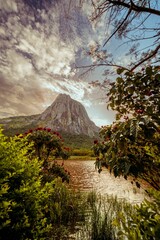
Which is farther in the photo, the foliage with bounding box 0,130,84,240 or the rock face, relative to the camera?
the rock face

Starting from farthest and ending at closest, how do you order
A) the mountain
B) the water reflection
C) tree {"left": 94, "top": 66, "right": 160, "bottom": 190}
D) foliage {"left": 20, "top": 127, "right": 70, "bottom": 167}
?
1. the mountain
2. the water reflection
3. foliage {"left": 20, "top": 127, "right": 70, "bottom": 167}
4. tree {"left": 94, "top": 66, "right": 160, "bottom": 190}

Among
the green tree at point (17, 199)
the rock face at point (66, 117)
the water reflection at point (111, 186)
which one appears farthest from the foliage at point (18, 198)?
the rock face at point (66, 117)

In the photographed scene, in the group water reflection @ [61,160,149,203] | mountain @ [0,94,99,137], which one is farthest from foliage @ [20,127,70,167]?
mountain @ [0,94,99,137]

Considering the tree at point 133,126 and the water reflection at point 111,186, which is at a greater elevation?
the tree at point 133,126

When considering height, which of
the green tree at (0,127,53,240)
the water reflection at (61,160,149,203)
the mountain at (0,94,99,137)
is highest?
the mountain at (0,94,99,137)

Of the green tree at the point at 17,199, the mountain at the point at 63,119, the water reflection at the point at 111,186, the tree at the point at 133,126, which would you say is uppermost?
the mountain at the point at 63,119

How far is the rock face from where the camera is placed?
14062 cm

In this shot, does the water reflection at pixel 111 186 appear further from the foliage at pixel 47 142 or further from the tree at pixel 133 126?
the tree at pixel 133 126

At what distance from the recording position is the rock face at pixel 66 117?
14062 centimetres

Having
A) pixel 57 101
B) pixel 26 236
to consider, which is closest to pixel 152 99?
pixel 26 236

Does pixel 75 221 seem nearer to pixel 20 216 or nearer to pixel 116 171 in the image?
pixel 20 216

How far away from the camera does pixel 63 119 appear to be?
498 ft

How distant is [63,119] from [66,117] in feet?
13.7

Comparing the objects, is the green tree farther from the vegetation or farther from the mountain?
the mountain
